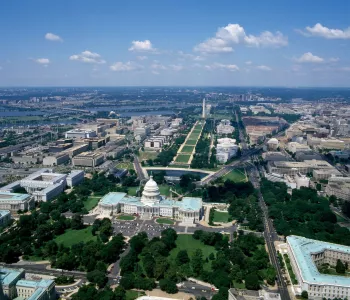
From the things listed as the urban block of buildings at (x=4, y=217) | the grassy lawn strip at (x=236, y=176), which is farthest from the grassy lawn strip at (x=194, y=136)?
the urban block of buildings at (x=4, y=217)

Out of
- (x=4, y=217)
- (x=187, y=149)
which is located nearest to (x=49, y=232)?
(x=4, y=217)

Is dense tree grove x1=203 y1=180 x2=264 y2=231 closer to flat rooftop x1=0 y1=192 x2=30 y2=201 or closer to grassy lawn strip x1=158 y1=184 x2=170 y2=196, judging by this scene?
grassy lawn strip x1=158 y1=184 x2=170 y2=196

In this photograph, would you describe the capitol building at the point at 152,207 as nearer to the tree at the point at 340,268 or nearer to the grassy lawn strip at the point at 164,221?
the grassy lawn strip at the point at 164,221

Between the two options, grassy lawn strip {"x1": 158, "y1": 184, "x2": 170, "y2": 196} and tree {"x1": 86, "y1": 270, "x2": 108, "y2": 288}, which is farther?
grassy lawn strip {"x1": 158, "y1": 184, "x2": 170, "y2": 196}

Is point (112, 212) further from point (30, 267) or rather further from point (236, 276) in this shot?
point (236, 276)

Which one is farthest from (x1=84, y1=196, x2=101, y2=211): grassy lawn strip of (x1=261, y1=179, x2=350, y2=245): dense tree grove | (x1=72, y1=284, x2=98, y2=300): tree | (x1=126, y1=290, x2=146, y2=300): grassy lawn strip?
(x1=261, y1=179, x2=350, y2=245): dense tree grove

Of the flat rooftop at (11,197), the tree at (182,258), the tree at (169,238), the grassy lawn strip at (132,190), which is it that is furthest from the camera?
the grassy lawn strip at (132,190)

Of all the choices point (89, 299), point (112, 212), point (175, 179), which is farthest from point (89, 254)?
point (175, 179)
